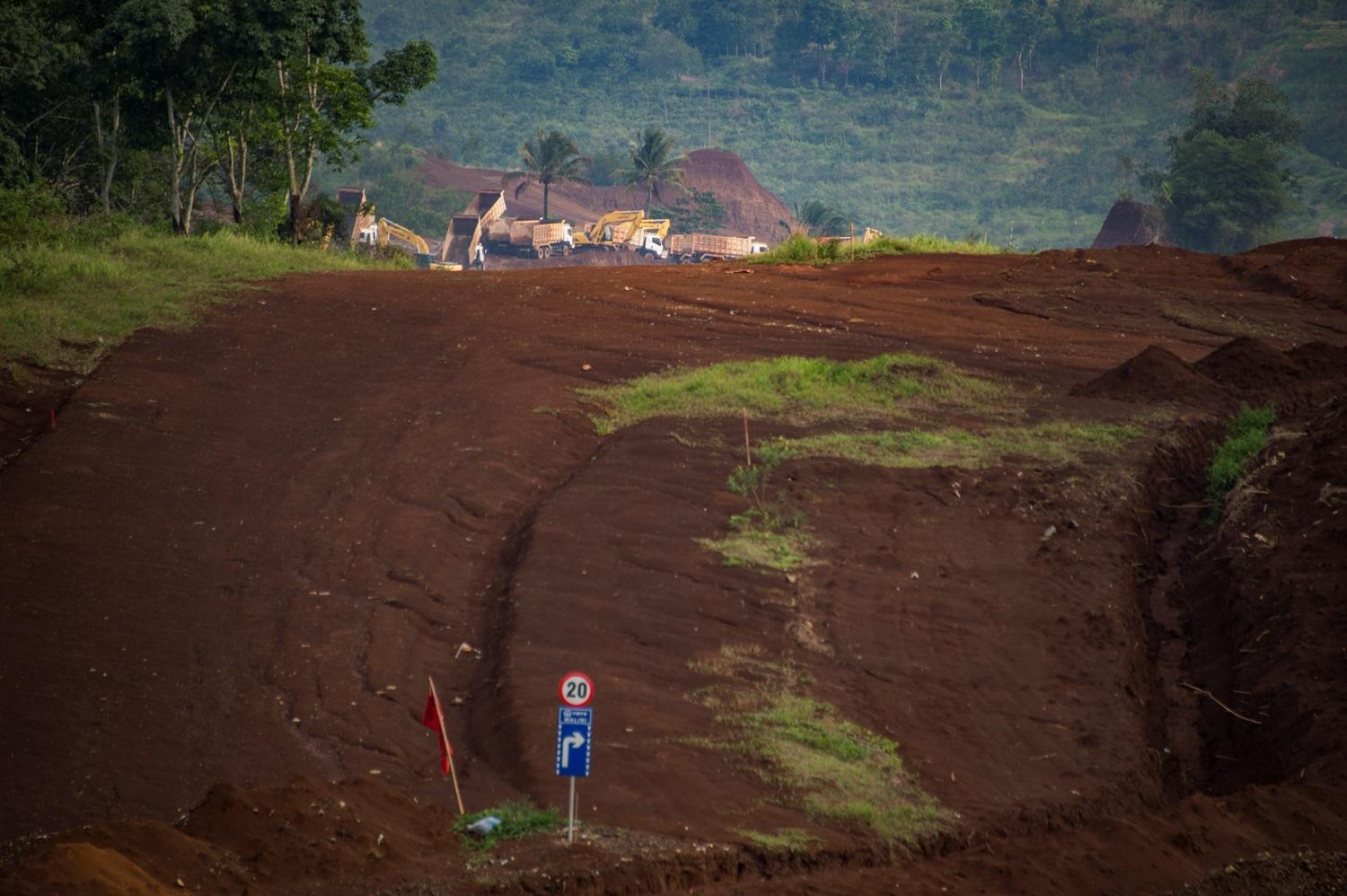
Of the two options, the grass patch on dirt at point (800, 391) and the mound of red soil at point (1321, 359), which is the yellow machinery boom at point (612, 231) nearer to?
the grass patch on dirt at point (800, 391)

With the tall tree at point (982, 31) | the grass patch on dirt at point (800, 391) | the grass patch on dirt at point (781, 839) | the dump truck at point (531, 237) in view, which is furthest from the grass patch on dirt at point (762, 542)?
the tall tree at point (982, 31)

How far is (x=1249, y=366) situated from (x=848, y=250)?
1036 cm

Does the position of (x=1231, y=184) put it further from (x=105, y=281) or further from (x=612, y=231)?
(x=105, y=281)

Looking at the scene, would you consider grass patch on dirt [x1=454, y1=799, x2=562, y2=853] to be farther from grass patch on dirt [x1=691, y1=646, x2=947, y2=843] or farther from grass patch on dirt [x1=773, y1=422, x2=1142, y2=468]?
grass patch on dirt [x1=773, y1=422, x2=1142, y2=468]

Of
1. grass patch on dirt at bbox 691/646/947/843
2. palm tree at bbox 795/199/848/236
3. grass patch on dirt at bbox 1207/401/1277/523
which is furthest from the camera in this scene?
palm tree at bbox 795/199/848/236

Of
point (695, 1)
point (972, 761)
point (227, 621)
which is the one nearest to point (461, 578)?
point (227, 621)

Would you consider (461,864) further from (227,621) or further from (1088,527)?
(1088,527)

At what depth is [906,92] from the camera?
107688 millimetres

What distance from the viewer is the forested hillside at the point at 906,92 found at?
91.3 meters

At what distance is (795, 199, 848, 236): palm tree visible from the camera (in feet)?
244

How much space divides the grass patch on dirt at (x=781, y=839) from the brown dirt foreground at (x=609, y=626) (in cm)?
6

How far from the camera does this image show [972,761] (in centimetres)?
1106

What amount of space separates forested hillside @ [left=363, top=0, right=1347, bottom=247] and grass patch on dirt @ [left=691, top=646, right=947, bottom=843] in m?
Answer: 73.6

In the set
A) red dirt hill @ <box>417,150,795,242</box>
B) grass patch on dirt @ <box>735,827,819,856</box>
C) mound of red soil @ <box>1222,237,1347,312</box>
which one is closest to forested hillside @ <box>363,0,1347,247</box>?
red dirt hill @ <box>417,150,795,242</box>
